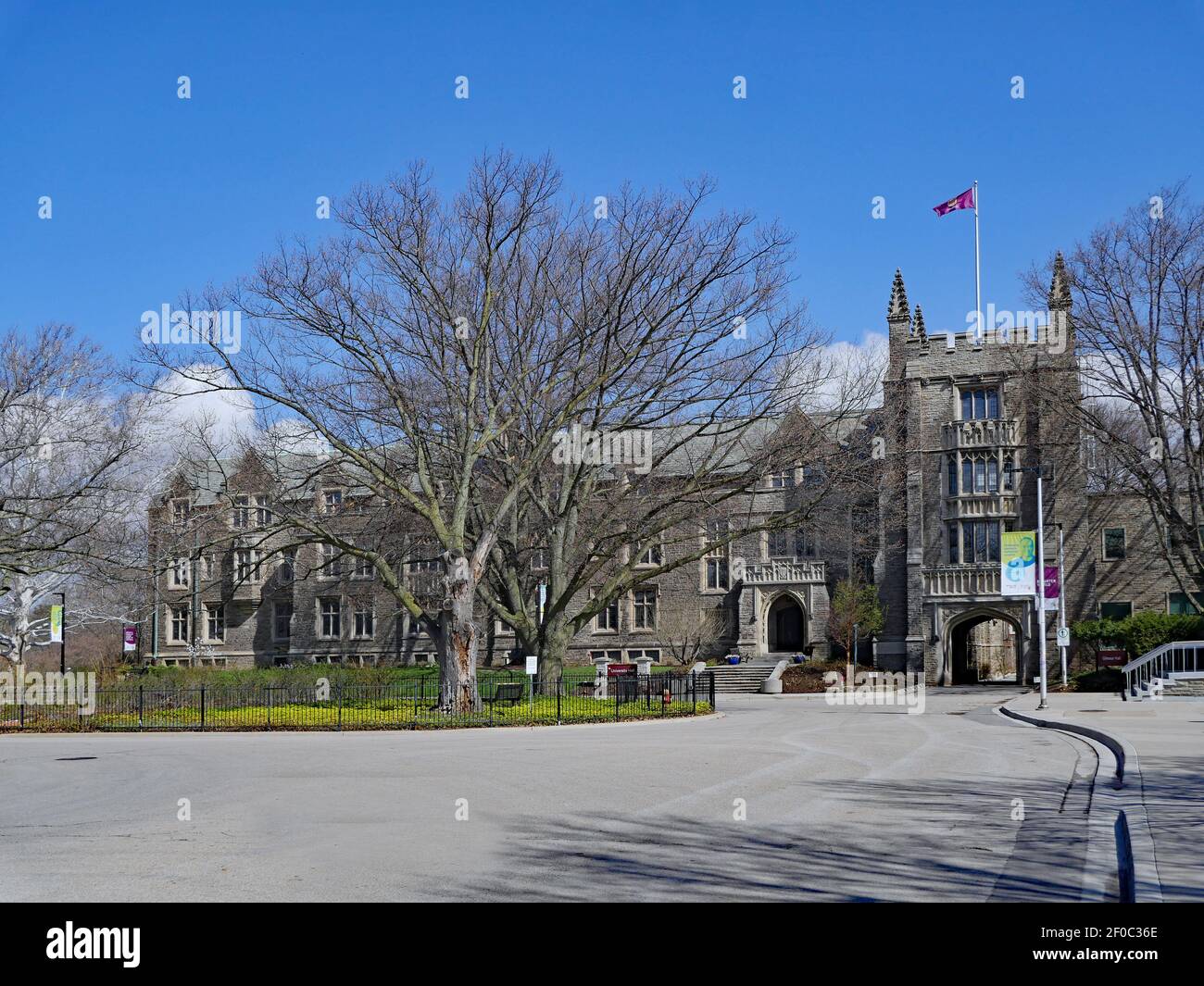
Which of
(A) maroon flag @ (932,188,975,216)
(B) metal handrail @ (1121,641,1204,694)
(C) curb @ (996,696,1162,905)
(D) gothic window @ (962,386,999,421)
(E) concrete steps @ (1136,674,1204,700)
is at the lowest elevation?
(E) concrete steps @ (1136,674,1204,700)

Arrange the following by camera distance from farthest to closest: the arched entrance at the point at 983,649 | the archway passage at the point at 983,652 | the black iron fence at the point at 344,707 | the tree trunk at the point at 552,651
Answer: the archway passage at the point at 983,652 → the arched entrance at the point at 983,649 → the tree trunk at the point at 552,651 → the black iron fence at the point at 344,707

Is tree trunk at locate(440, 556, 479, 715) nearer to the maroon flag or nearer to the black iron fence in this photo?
the black iron fence

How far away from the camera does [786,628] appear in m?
59.3

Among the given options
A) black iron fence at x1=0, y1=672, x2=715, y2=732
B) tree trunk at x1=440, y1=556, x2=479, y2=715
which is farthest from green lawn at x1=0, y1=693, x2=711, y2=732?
tree trunk at x1=440, y1=556, x2=479, y2=715

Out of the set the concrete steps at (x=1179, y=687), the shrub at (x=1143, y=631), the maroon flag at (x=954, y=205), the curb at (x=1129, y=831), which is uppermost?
the maroon flag at (x=954, y=205)

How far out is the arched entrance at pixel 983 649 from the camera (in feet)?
170

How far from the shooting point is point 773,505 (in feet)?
196

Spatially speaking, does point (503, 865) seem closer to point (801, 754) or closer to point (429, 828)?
point (429, 828)

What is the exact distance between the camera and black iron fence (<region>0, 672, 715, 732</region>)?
1116 inches

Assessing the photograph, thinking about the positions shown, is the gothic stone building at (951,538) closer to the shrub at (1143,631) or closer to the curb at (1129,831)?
the shrub at (1143,631)

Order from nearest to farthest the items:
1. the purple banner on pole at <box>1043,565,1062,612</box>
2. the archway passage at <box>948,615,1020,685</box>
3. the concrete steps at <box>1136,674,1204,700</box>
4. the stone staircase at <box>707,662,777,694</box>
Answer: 1. the purple banner on pole at <box>1043,565,1062,612</box>
2. the concrete steps at <box>1136,674,1204,700</box>
3. the stone staircase at <box>707,662,777,694</box>
4. the archway passage at <box>948,615,1020,685</box>

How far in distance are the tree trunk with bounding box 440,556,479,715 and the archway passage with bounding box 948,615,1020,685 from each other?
29215mm

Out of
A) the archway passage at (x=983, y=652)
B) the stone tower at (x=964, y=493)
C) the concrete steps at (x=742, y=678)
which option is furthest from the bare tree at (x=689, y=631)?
the archway passage at (x=983, y=652)

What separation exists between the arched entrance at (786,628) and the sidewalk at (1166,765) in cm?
2169
